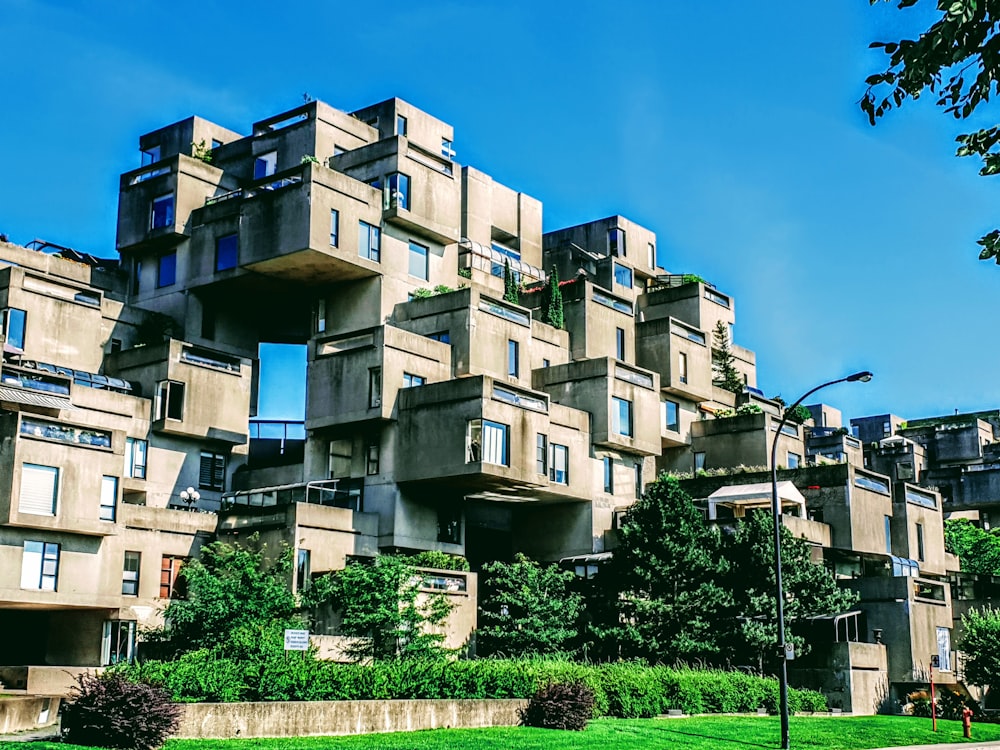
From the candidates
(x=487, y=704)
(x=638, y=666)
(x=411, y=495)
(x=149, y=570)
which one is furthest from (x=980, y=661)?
(x=149, y=570)

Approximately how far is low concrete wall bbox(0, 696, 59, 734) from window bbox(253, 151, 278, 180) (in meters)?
40.7

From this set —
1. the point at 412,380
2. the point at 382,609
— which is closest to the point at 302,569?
the point at 382,609

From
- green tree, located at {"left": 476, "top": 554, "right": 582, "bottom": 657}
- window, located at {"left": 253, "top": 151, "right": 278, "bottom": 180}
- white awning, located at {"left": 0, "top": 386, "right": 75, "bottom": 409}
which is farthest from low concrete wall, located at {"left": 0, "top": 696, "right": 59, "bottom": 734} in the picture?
window, located at {"left": 253, "top": 151, "right": 278, "bottom": 180}

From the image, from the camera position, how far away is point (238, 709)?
27.5m

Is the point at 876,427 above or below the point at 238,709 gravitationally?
above

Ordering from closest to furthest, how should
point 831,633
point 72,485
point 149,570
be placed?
point 72,485 → point 149,570 → point 831,633

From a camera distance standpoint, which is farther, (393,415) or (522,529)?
(522,529)

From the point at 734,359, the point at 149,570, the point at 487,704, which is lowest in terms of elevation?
the point at 487,704

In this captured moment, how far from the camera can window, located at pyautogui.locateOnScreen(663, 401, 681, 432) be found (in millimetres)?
67125

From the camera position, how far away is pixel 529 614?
161 ft

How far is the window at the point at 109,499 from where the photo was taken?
43938mm

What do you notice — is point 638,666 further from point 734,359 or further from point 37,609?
point 734,359

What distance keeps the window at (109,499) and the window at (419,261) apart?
20.1 metres

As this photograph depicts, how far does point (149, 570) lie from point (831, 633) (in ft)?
88.0
